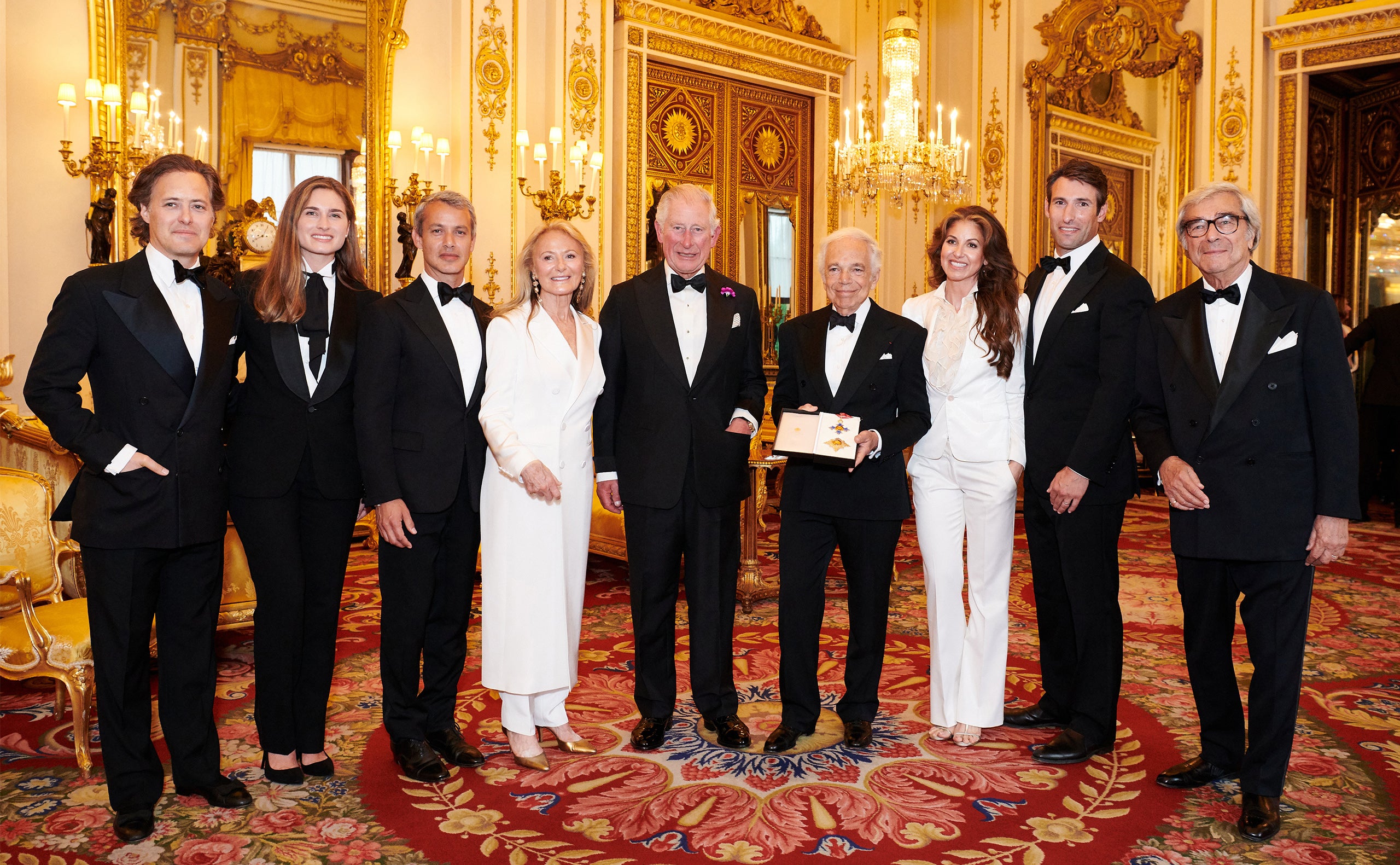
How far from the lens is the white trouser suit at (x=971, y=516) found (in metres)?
3.21

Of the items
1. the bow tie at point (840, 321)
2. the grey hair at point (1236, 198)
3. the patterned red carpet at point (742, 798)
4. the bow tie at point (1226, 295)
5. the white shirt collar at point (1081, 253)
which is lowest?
the patterned red carpet at point (742, 798)

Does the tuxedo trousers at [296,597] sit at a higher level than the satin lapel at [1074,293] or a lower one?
lower

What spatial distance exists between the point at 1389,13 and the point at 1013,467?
662cm

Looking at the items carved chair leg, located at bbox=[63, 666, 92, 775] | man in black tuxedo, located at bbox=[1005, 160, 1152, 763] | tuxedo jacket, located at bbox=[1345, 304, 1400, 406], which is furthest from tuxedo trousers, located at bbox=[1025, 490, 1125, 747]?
tuxedo jacket, located at bbox=[1345, 304, 1400, 406]

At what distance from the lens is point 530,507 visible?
3068mm

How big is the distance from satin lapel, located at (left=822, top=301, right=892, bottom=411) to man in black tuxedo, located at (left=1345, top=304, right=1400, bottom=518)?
649 cm

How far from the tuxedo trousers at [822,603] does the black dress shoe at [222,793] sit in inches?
63.4

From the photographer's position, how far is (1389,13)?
295 inches

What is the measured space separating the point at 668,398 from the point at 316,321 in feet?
3.43

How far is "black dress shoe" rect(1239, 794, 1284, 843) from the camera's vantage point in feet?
8.84

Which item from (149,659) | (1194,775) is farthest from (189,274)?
(1194,775)

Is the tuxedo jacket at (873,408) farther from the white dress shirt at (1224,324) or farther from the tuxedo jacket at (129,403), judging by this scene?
the tuxedo jacket at (129,403)

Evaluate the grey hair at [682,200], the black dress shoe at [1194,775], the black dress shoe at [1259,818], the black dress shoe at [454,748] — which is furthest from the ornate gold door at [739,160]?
the black dress shoe at [1259,818]

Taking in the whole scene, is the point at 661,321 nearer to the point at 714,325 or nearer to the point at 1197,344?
the point at 714,325
